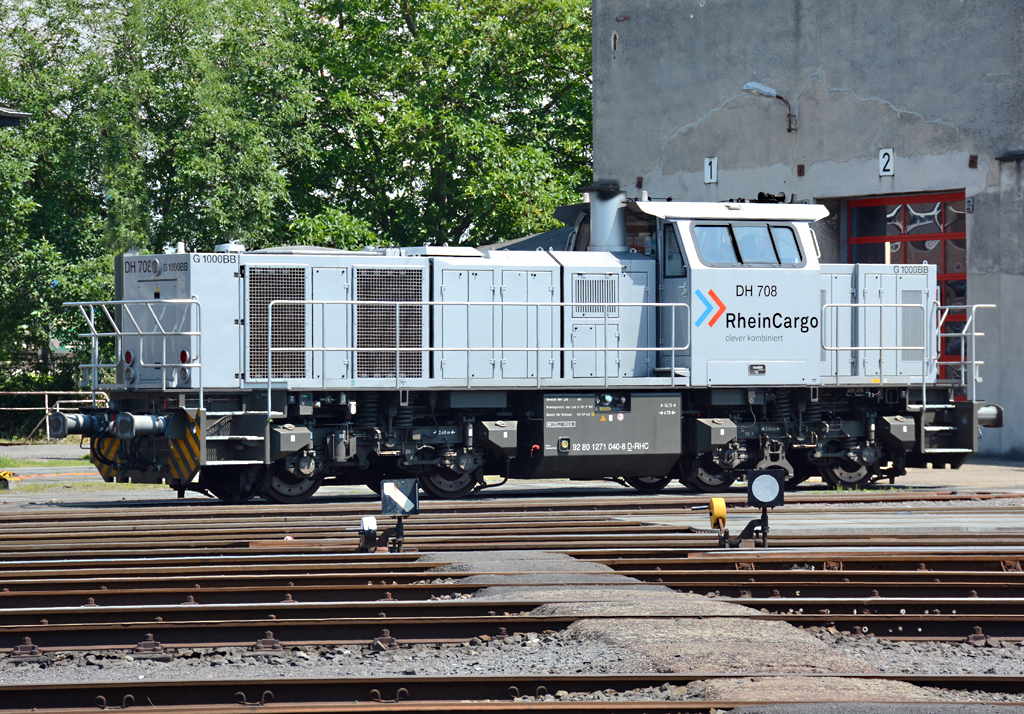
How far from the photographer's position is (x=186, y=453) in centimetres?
1390

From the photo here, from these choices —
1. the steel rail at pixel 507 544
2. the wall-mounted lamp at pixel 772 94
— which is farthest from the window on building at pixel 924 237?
the steel rail at pixel 507 544

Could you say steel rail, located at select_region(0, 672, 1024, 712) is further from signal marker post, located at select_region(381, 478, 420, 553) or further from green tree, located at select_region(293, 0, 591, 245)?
green tree, located at select_region(293, 0, 591, 245)

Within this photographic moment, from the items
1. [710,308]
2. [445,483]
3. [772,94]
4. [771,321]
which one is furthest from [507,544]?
[772,94]

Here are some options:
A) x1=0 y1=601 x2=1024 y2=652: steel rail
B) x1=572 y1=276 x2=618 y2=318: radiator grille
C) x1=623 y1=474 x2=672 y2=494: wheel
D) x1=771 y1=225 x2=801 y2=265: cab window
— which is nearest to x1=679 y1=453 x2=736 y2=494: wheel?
x1=623 y1=474 x2=672 y2=494: wheel

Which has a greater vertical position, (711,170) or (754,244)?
(711,170)

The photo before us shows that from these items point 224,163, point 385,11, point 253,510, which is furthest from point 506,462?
point 385,11

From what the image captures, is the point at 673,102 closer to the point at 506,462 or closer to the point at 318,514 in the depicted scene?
the point at 506,462

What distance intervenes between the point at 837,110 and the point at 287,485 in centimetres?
1447

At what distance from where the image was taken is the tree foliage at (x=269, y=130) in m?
26.8

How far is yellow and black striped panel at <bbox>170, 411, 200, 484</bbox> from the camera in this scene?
13.8 metres

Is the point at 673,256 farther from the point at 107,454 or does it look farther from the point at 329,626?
the point at 329,626

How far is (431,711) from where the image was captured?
589cm

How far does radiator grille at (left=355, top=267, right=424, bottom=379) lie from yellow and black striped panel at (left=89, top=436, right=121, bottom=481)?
3.01 meters

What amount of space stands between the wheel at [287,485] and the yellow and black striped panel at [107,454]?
5.95 ft
